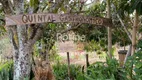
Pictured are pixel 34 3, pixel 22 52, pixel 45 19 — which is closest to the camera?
pixel 45 19

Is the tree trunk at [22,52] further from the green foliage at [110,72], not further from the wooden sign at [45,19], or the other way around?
the green foliage at [110,72]

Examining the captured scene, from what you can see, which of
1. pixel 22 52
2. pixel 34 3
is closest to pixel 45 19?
pixel 34 3

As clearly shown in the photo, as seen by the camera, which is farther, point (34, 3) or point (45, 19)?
point (34, 3)

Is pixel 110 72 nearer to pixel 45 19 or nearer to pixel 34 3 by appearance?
pixel 45 19

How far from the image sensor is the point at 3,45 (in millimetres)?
7895

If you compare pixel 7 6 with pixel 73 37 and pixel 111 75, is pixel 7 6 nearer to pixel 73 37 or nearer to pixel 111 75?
pixel 111 75

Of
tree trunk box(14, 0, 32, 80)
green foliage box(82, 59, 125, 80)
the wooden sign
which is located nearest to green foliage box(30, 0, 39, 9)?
tree trunk box(14, 0, 32, 80)

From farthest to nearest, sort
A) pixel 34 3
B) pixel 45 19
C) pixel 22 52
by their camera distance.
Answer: pixel 22 52, pixel 34 3, pixel 45 19

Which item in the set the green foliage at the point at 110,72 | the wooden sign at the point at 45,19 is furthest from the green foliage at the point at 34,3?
the green foliage at the point at 110,72

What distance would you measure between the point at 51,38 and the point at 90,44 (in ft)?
3.67

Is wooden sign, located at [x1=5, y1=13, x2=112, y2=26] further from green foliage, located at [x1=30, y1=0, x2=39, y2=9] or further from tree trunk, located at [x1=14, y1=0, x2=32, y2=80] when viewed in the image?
tree trunk, located at [x1=14, y1=0, x2=32, y2=80]

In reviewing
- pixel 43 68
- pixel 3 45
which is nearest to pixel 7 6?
pixel 43 68

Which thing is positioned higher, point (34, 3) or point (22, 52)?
point (34, 3)

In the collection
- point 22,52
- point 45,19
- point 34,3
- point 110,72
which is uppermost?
point 34,3
